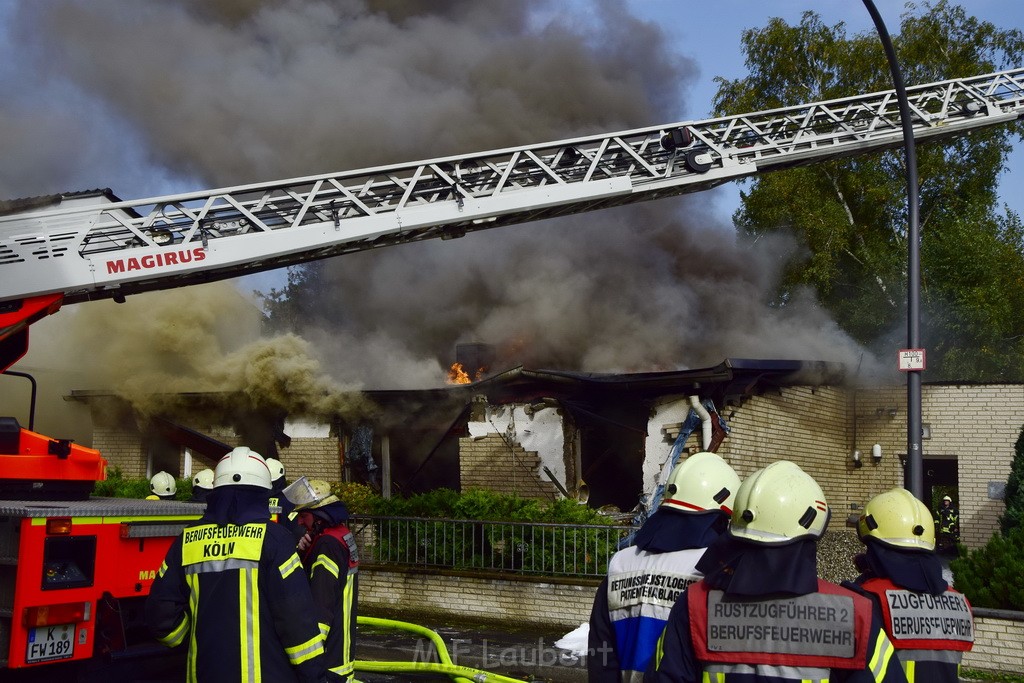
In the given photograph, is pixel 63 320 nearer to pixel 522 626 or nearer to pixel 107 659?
pixel 522 626

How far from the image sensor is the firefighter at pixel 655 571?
3.44 m

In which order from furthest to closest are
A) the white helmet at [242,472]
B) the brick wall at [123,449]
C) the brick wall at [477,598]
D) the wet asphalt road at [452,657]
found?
the brick wall at [123,449]
the brick wall at [477,598]
the wet asphalt road at [452,657]
the white helmet at [242,472]

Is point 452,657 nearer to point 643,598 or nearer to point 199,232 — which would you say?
point 199,232

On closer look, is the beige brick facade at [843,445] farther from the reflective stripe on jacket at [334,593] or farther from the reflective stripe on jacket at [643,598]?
the reflective stripe on jacket at [643,598]

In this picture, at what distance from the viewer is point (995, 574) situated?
27.0 feet

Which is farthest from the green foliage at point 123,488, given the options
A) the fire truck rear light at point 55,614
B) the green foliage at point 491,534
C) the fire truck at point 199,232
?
the fire truck rear light at point 55,614

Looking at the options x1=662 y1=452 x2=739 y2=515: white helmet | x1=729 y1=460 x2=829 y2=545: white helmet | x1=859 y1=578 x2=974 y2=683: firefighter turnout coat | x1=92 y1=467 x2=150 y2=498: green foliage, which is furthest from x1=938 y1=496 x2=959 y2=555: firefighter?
x1=729 y1=460 x2=829 y2=545: white helmet

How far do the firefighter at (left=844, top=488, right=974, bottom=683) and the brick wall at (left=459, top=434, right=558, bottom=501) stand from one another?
10.1 meters

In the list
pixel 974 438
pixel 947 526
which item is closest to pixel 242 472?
pixel 974 438

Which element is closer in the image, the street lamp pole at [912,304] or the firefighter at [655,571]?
the firefighter at [655,571]

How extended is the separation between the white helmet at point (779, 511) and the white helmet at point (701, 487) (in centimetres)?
60

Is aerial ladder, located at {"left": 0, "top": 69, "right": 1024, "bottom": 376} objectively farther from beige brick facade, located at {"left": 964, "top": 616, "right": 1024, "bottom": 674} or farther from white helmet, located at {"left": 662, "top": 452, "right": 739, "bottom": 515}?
white helmet, located at {"left": 662, "top": 452, "right": 739, "bottom": 515}

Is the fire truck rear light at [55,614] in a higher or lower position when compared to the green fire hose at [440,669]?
higher

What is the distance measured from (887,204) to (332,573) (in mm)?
22352
